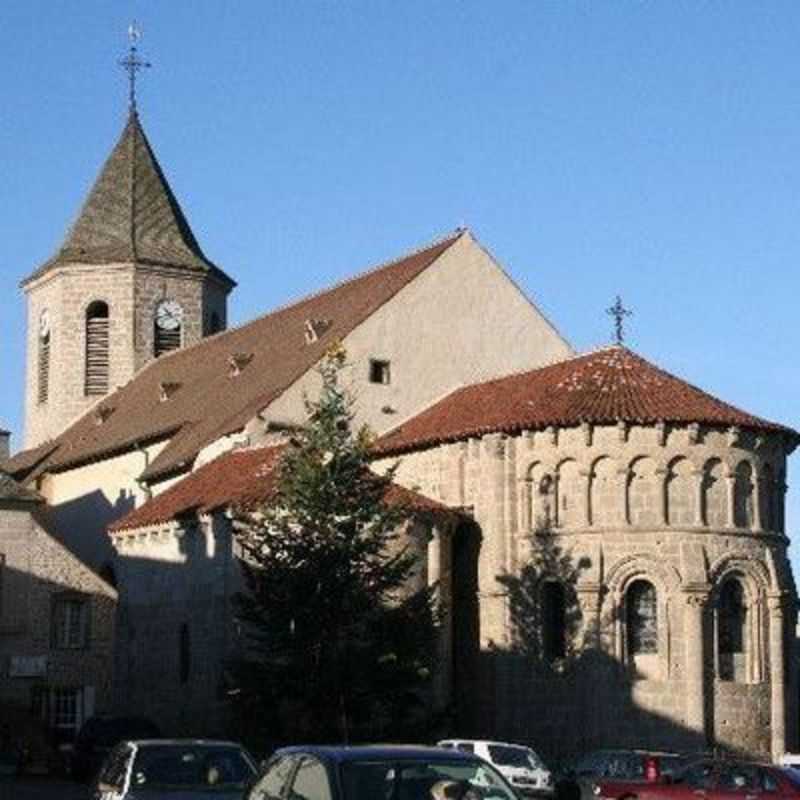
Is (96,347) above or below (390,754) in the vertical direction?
above

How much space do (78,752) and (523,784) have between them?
11.5 metres

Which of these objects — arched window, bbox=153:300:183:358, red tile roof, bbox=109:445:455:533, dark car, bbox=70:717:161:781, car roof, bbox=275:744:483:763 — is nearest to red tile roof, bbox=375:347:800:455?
red tile roof, bbox=109:445:455:533

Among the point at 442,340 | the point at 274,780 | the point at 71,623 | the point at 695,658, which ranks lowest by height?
the point at 274,780

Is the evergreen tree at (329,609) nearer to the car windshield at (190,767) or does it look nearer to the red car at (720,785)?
the red car at (720,785)

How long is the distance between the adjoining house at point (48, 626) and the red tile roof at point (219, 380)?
3.89 metres

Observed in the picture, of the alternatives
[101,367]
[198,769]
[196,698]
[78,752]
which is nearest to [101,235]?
[101,367]

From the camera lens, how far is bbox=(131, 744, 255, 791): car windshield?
1867cm

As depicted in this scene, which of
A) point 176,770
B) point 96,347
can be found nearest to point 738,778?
point 176,770

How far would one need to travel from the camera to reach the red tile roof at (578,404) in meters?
Answer: 42.4

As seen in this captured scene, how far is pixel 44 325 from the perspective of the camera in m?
68.5

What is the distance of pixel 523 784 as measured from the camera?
3288 cm

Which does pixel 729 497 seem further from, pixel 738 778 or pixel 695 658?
pixel 738 778

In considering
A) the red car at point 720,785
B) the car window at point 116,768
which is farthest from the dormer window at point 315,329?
the car window at point 116,768

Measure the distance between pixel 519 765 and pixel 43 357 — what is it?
1551 inches
